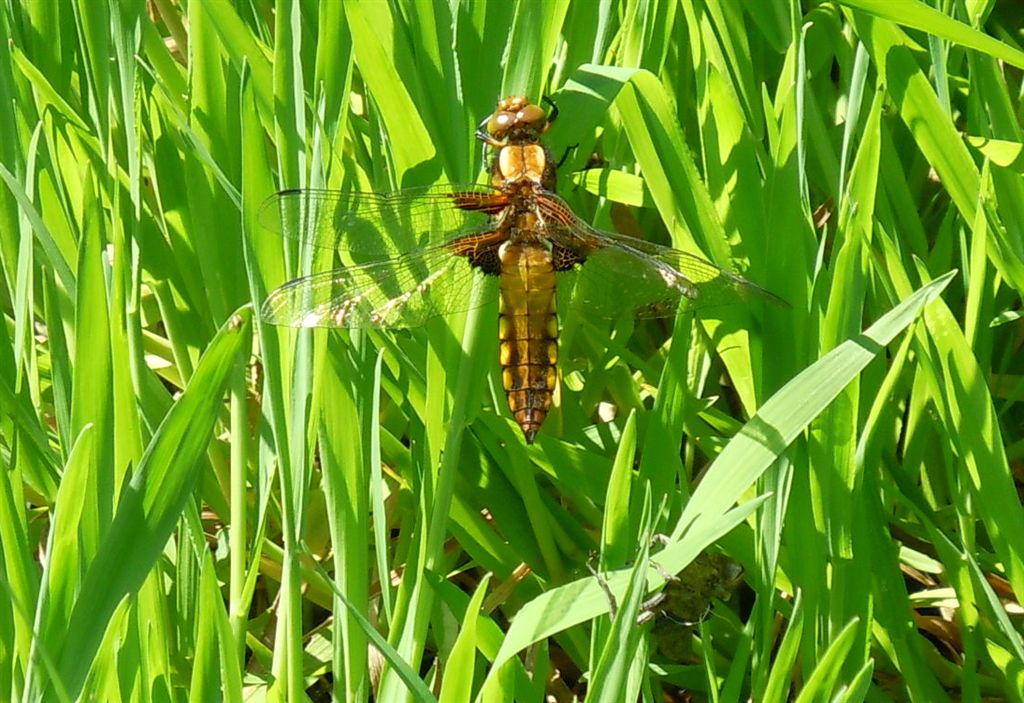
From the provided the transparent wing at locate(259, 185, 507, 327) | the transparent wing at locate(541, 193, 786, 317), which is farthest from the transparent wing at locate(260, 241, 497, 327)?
the transparent wing at locate(541, 193, 786, 317)

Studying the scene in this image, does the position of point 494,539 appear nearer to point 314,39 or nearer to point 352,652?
point 352,652

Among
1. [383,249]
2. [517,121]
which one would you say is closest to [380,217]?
[383,249]

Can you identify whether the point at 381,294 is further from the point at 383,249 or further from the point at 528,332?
the point at 528,332

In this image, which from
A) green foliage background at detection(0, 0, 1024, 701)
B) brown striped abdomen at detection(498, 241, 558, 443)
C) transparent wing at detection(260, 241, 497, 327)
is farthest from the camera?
brown striped abdomen at detection(498, 241, 558, 443)

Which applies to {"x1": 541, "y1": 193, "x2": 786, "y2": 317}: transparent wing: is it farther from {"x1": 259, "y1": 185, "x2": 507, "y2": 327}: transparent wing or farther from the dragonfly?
{"x1": 259, "y1": 185, "x2": 507, "y2": 327}: transparent wing

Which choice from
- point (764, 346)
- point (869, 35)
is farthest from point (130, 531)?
point (869, 35)

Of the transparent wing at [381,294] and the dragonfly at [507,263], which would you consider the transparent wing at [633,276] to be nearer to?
the dragonfly at [507,263]

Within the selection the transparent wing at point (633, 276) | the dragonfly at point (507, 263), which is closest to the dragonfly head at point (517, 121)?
the dragonfly at point (507, 263)
